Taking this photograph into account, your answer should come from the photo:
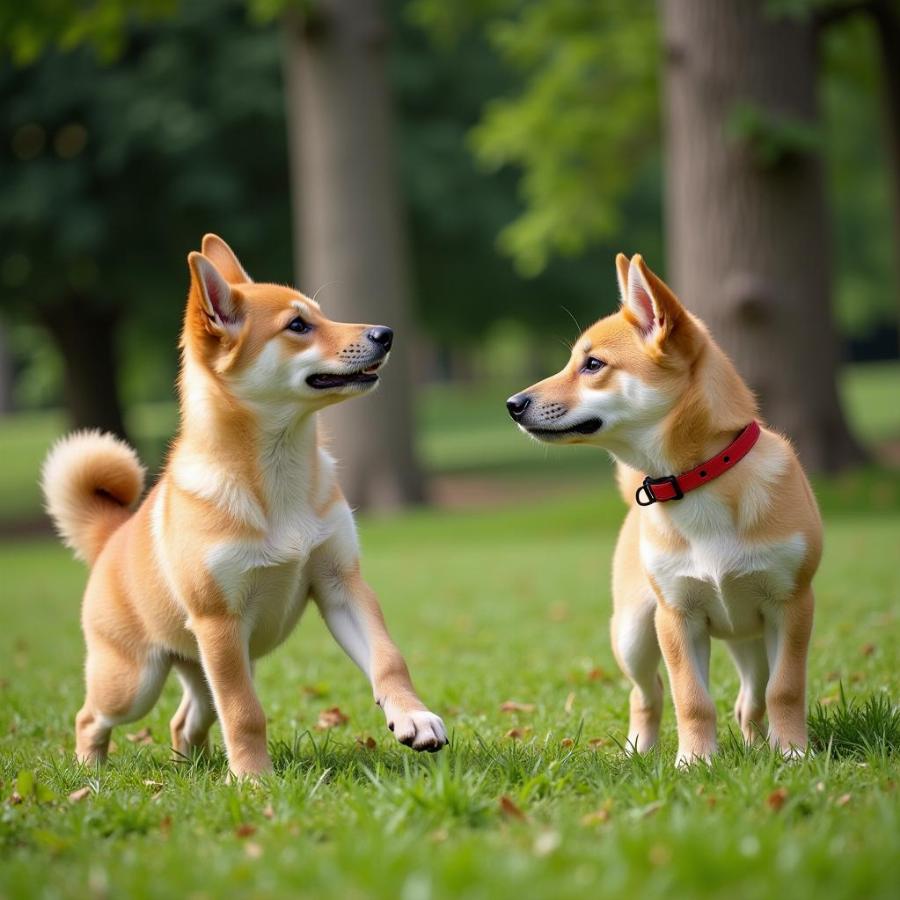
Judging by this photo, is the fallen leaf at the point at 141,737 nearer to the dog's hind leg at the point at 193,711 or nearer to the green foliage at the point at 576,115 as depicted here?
the dog's hind leg at the point at 193,711

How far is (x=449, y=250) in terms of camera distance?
23.4 meters

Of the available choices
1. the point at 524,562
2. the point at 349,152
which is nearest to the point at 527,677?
the point at 524,562

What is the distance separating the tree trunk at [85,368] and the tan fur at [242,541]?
61.4 ft

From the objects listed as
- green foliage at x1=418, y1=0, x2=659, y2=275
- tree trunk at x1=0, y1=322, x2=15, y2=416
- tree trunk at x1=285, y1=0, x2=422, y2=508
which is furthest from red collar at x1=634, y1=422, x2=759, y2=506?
tree trunk at x1=0, y1=322, x2=15, y2=416

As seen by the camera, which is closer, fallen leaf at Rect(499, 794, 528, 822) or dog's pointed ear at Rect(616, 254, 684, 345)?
fallen leaf at Rect(499, 794, 528, 822)

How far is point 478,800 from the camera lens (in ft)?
10.9

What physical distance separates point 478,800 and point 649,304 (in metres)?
1.84

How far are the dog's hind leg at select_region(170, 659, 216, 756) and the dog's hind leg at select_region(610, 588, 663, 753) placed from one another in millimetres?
1641

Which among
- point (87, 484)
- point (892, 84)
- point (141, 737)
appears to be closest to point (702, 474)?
point (87, 484)

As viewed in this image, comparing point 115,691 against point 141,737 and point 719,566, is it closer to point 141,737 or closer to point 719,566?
point 141,737

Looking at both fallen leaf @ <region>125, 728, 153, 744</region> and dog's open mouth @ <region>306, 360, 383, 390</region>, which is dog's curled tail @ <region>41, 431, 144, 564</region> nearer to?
fallen leaf @ <region>125, 728, 153, 744</region>

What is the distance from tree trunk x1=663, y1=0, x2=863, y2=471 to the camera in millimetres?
12672

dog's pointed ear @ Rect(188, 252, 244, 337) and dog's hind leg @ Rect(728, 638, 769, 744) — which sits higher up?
dog's pointed ear @ Rect(188, 252, 244, 337)

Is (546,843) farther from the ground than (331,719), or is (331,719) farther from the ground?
(546,843)
